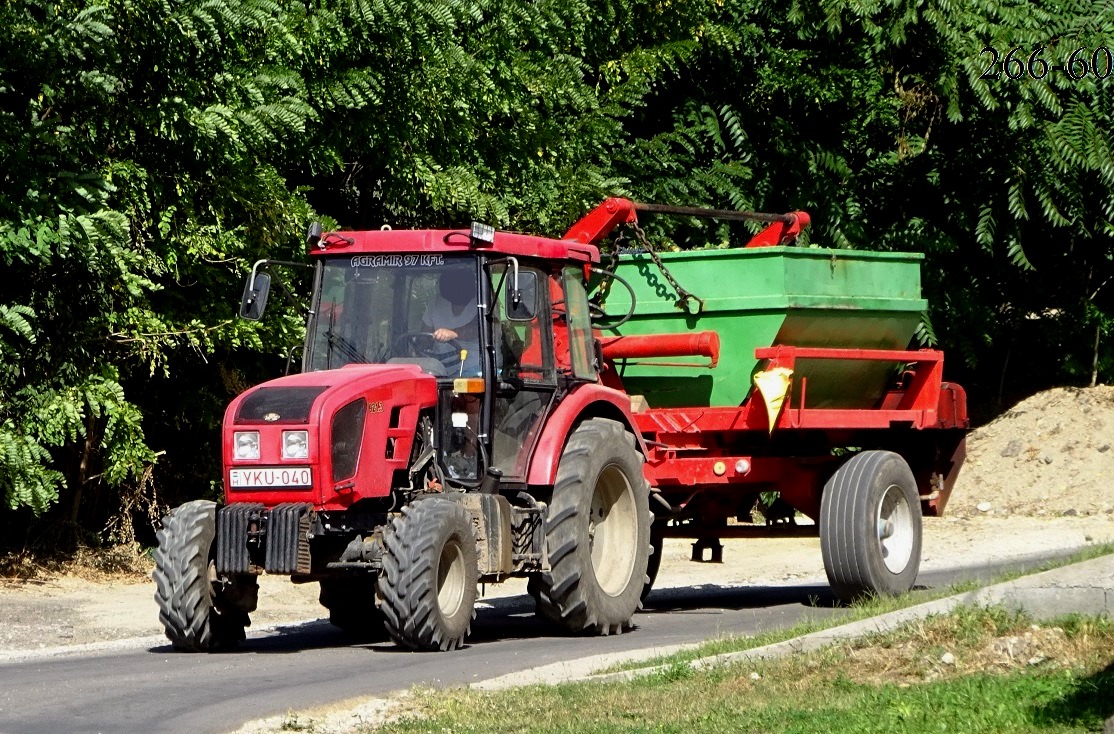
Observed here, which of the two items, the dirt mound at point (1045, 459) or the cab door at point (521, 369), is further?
the dirt mound at point (1045, 459)

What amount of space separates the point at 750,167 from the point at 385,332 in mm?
11919

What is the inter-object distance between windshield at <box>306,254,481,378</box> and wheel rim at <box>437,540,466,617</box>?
4.35ft

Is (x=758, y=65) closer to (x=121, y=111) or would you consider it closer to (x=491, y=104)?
(x=491, y=104)

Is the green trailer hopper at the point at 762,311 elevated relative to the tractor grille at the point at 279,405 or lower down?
elevated

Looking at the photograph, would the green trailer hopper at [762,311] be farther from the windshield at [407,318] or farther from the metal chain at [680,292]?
the windshield at [407,318]

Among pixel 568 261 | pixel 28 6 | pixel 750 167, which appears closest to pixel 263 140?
pixel 28 6

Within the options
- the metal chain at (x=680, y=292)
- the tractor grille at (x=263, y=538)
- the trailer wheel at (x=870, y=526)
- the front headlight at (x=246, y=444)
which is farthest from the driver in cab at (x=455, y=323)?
A: the trailer wheel at (x=870, y=526)

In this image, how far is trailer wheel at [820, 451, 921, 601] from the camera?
12523 millimetres

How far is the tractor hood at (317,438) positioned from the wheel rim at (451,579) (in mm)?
629

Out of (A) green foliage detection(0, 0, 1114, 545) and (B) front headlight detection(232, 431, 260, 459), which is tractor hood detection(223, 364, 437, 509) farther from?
(A) green foliage detection(0, 0, 1114, 545)

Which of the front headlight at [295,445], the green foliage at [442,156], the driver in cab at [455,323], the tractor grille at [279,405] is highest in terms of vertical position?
the green foliage at [442,156]

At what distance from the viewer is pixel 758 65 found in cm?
2233

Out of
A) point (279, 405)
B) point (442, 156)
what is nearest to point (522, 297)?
point (279, 405)

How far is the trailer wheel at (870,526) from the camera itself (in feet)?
41.1
